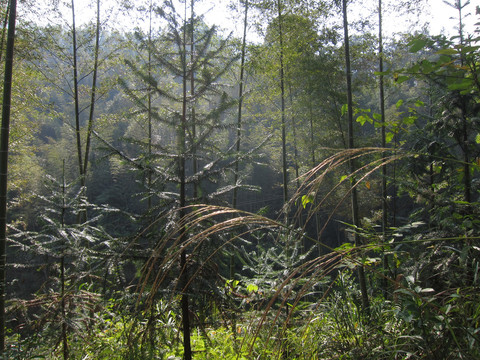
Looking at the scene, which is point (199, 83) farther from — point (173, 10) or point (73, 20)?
point (73, 20)

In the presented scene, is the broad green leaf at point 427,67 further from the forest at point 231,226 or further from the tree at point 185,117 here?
the tree at point 185,117

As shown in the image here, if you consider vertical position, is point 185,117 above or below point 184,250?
above

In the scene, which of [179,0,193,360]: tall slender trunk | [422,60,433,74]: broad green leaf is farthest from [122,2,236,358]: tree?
[422,60,433,74]: broad green leaf

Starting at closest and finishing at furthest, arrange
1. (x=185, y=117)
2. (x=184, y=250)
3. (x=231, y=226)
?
(x=231, y=226) < (x=184, y=250) < (x=185, y=117)

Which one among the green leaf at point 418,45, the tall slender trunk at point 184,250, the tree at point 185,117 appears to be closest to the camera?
the green leaf at point 418,45

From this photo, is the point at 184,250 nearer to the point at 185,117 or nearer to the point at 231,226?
the point at 185,117

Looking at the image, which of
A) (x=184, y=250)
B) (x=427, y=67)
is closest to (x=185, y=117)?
(x=184, y=250)

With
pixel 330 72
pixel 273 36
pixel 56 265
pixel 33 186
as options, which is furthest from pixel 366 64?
pixel 33 186

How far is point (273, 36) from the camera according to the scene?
5891 mm

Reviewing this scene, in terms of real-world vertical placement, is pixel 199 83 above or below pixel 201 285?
above

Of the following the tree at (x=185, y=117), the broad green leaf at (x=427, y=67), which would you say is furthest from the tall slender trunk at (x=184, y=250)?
the broad green leaf at (x=427, y=67)

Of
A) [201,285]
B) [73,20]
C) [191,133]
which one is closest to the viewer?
[201,285]

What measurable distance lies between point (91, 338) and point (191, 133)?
192 cm

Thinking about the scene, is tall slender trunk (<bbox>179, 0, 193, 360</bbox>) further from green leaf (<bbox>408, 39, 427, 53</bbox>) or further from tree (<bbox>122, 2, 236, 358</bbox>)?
green leaf (<bbox>408, 39, 427, 53</bbox>)
